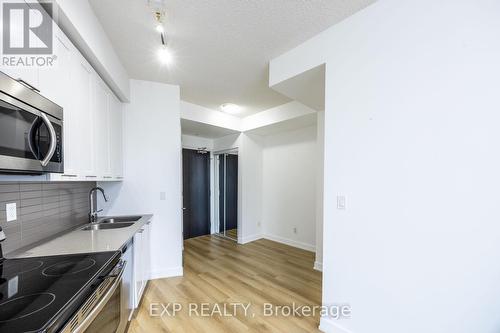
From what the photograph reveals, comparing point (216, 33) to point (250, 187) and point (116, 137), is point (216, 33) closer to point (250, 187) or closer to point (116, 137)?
point (116, 137)

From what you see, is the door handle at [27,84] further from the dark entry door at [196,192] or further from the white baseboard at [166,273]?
the dark entry door at [196,192]

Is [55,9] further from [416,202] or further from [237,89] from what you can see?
[416,202]

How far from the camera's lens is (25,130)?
3.38 ft

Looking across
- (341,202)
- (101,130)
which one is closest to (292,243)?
(341,202)

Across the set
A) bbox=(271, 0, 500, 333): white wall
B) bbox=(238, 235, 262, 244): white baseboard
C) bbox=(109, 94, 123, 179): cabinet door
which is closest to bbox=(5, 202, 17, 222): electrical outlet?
bbox=(109, 94, 123, 179): cabinet door

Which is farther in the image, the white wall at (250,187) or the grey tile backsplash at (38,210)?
the white wall at (250,187)

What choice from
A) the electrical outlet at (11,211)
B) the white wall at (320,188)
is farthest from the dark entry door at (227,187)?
the electrical outlet at (11,211)

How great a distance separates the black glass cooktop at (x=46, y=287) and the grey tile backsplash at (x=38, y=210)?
0.22 metres

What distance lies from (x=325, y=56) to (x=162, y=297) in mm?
3078

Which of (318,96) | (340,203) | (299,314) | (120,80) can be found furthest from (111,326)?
(318,96)

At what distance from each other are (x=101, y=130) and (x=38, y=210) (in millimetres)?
830

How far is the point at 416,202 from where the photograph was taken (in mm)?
1426

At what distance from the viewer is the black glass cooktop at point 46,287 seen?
0.77 m

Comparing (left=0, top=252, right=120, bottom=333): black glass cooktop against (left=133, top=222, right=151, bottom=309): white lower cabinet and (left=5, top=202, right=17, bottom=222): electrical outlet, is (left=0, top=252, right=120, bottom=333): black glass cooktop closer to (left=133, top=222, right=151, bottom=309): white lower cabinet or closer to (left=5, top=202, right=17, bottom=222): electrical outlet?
(left=5, top=202, right=17, bottom=222): electrical outlet
